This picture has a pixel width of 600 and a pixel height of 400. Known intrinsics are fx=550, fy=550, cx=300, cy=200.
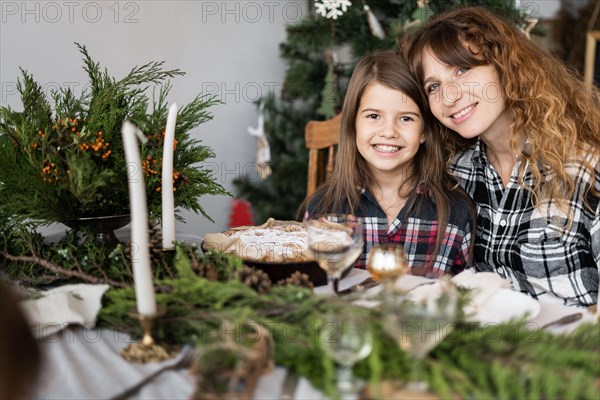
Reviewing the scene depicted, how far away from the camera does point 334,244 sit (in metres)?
0.80

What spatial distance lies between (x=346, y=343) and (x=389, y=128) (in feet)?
3.35

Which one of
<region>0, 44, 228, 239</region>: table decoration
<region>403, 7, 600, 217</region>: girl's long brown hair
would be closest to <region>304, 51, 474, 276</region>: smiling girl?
<region>403, 7, 600, 217</region>: girl's long brown hair

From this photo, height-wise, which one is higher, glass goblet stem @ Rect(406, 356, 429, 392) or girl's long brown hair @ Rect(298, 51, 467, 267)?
girl's long brown hair @ Rect(298, 51, 467, 267)

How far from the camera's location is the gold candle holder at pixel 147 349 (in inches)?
25.1

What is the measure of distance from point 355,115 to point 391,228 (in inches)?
A: 13.7

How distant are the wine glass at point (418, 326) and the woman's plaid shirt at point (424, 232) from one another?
85 cm

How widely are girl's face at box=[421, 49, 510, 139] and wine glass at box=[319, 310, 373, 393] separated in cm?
93

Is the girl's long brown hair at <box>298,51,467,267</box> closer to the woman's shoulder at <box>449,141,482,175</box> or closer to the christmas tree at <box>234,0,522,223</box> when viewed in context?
the woman's shoulder at <box>449,141,482,175</box>

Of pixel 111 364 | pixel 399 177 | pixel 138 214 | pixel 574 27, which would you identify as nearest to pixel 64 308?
pixel 111 364

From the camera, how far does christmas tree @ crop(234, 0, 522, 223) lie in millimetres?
2223

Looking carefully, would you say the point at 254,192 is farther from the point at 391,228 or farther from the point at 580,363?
the point at 580,363

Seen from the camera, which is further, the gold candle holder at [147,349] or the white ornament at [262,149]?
the white ornament at [262,149]

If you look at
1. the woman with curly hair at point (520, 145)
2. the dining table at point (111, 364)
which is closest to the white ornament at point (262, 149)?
the woman with curly hair at point (520, 145)

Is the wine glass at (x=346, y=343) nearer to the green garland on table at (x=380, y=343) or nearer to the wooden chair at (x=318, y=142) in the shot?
the green garland on table at (x=380, y=343)
